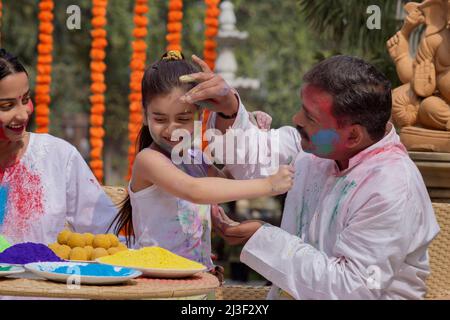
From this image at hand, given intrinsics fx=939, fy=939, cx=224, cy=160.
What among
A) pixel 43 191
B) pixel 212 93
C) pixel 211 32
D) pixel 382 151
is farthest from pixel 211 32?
pixel 382 151

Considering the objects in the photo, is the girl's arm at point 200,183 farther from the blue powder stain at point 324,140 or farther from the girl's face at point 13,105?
the girl's face at point 13,105

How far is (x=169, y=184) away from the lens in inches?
117

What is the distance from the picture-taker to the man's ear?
2762mm

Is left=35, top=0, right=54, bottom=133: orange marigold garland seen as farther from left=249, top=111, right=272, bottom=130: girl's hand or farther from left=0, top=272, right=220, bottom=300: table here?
left=0, top=272, right=220, bottom=300: table

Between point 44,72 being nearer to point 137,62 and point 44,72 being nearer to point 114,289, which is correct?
point 137,62

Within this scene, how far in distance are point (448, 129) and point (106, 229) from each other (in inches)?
81.2

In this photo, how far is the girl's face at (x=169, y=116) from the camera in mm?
3027

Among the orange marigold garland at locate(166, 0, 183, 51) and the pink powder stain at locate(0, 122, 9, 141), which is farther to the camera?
the orange marigold garland at locate(166, 0, 183, 51)

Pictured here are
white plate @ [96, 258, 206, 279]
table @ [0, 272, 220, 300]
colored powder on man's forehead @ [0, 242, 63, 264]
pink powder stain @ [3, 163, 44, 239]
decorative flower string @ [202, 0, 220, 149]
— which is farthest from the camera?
decorative flower string @ [202, 0, 220, 149]

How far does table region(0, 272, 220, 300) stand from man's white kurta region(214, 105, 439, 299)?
0.22 metres

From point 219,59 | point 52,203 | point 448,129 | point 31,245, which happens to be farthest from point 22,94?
point 219,59

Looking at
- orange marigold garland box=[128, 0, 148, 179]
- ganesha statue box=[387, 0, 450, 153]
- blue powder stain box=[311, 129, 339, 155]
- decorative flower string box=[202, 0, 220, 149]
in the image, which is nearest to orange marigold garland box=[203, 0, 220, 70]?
decorative flower string box=[202, 0, 220, 149]

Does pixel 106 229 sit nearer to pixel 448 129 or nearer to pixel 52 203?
pixel 52 203

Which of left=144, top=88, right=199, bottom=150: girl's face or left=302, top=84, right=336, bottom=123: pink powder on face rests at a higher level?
left=302, top=84, right=336, bottom=123: pink powder on face
